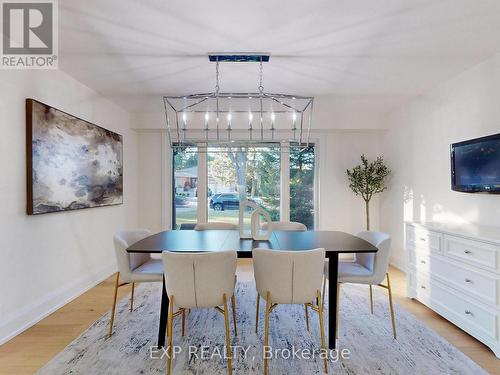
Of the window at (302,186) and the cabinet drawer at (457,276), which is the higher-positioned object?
the window at (302,186)

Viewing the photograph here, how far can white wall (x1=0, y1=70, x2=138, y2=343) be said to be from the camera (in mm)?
2363

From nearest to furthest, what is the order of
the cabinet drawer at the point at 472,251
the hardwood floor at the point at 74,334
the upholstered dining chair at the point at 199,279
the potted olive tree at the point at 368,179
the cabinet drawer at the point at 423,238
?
the upholstered dining chair at the point at 199,279 → the hardwood floor at the point at 74,334 → the cabinet drawer at the point at 472,251 → the cabinet drawer at the point at 423,238 → the potted olive tree at the point at 368,179

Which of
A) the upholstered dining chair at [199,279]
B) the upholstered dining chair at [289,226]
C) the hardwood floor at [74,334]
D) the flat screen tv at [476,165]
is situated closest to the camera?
the upholstered dining chair at [199,279]

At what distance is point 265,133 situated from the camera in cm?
490

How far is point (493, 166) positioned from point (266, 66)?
2362mm

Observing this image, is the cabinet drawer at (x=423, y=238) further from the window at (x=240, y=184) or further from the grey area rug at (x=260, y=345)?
→ the window at (x=240, y=184)

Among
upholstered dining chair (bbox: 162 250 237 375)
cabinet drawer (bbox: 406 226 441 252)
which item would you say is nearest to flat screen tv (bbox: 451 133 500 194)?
cabinet drawer (bbox: 406 226 441 252)

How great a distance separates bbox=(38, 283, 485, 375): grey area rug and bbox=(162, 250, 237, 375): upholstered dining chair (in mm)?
301

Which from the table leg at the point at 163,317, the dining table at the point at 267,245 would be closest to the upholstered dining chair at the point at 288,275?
the dining table at the point at 267,245

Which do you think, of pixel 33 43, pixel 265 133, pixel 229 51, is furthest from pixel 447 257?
pixel 33 43

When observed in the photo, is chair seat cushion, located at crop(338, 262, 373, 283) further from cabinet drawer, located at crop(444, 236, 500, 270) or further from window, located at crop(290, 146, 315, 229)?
window, located at crop(290, 146, 315, 229)

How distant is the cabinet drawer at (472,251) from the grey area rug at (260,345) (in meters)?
0.71

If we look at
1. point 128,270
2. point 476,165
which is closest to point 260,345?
point 128,270

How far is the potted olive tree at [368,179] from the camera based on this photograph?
4.53 metres
